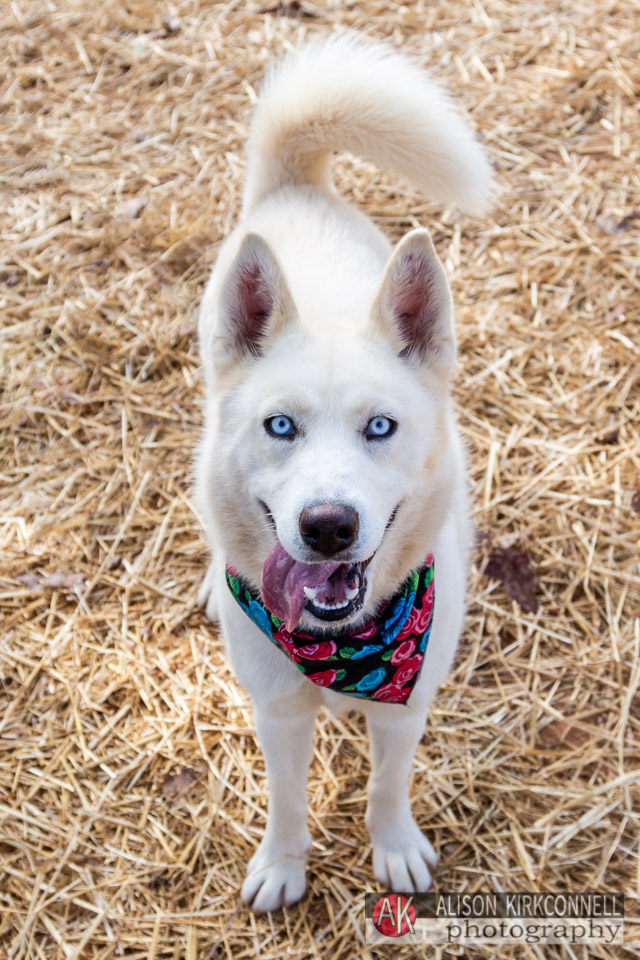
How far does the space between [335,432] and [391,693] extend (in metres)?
0.76

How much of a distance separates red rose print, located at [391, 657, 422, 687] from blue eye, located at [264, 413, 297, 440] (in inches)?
27.6

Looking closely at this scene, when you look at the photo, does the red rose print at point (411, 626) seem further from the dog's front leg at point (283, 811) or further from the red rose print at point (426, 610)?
the dog's front leg at point (283, 811)

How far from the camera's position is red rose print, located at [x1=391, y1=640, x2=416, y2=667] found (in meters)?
2.19

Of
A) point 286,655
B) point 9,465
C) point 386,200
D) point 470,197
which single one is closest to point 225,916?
point 286,655

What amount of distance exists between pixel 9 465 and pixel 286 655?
6.54 ft

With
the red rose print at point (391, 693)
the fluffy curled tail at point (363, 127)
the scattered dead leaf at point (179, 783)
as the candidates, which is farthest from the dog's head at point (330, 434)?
the scattered dead leaf at point (179, 783)

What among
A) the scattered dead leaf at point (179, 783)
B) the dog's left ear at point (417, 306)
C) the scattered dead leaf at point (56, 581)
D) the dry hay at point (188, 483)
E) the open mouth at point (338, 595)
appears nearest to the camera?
the open mouth at point (338, 595)

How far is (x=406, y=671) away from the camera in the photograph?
87.5 inches

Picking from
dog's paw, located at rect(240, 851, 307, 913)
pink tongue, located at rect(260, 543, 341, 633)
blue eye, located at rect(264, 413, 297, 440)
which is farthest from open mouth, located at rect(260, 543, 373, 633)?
dog's paw, located at rect(240, 851, 307, 913)

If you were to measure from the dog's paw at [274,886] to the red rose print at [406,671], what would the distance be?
791 mm

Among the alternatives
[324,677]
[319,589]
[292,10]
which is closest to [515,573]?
[324,677]

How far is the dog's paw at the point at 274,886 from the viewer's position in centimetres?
256

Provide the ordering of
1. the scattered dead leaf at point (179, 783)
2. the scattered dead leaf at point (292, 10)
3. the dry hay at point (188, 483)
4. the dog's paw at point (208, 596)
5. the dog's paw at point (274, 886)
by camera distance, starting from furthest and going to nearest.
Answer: the scattered dead leaf at point (292, 10), the dog's paw at point (208, 596), the scattered dead leaf at point (179, 783), the dry hay at point (188, 483), the dog's paw at point (274, 886)

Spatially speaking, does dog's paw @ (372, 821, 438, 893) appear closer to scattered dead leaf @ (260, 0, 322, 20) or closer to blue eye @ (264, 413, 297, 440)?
blue eye @ (264, 413, 297, 440)
